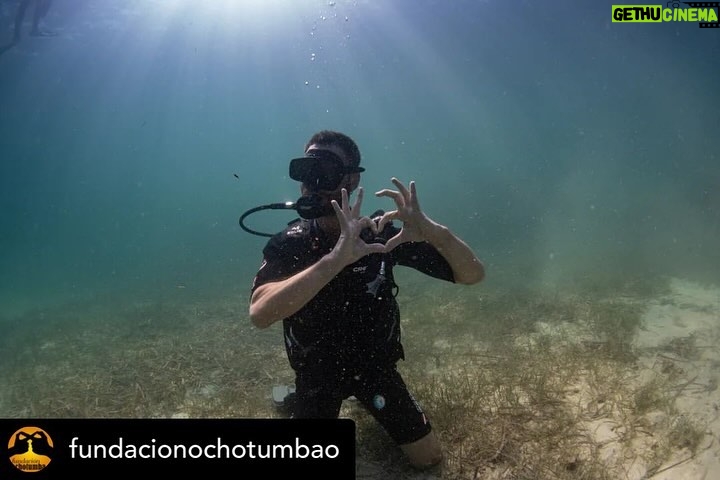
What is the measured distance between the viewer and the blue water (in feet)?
66.7

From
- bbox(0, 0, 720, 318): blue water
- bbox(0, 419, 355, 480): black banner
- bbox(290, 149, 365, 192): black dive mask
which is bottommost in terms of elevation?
bbox(0, 419, 355, 480): black banner

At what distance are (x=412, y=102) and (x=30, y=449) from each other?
50.4m

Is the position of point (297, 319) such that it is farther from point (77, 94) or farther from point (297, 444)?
point (77, 94)

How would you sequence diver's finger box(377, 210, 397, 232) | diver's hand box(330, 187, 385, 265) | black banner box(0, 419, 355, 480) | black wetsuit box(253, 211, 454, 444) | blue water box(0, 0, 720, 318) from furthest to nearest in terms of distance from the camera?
blue water box(0, 0, 720, 318) < black wetsuit box(253, 211, 454, 444) < diver's finger box(377, 210, 397, 232) < black banner box(0, 419, 355, 480) < diver's hand box(330, 187, 385, 265)

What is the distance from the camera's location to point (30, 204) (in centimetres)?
11456

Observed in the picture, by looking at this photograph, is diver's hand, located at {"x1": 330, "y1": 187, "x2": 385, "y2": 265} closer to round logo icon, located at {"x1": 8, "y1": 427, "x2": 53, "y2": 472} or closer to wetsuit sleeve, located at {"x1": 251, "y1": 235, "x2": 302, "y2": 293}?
wetsuit sleeve, located at {"x1": 251, "y1": 235, "x2": 302, "y2": 293}

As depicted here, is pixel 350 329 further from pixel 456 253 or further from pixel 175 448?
pixel 175 448

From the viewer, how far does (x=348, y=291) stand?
3.12m

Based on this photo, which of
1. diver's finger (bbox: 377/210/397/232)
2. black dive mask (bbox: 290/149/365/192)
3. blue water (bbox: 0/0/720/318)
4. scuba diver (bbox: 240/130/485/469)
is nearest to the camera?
diver's finger (bbox: 377/210/397/232)

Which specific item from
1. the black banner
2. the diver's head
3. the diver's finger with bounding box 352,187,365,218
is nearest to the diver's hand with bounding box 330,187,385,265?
the diver's finger with bounding box 352,187,365,218

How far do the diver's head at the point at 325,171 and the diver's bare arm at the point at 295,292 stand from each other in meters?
0.53

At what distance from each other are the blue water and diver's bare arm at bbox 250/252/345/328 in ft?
33.1

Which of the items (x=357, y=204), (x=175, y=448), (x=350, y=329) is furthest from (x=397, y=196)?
(x=175, y=448)

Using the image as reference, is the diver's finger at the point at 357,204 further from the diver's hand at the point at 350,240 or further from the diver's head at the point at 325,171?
the diver's head at the point at 325,171
